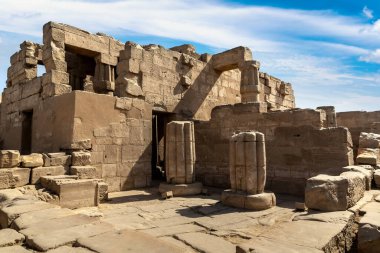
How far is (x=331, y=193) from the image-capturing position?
427cm

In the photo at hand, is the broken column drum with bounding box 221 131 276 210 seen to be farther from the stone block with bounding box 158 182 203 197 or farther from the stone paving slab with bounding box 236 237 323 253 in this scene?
the stone paving slab with bounding box 236 237 323 253

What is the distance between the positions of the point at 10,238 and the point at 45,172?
2.91 metres

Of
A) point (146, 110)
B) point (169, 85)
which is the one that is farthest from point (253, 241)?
point (169, 85)

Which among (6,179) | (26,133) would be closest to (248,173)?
(6,179)

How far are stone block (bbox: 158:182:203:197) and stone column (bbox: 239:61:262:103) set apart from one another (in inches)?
189

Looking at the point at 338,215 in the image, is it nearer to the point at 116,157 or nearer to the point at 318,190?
the point at 318,190

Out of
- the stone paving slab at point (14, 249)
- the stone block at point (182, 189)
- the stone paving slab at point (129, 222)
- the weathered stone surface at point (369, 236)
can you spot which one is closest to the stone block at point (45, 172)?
the stone paving slab at point (129, 222)

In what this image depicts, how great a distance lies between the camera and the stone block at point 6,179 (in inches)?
206

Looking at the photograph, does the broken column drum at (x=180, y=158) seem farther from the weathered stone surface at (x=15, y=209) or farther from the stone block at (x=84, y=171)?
the weathered stone surface at (x=15, y=209)

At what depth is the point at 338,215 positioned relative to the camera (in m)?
3.98

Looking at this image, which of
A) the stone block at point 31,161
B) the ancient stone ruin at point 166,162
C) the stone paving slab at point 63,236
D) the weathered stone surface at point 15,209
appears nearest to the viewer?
the stone paving slab at point 63,236

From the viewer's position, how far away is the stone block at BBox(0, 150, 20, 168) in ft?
17.5

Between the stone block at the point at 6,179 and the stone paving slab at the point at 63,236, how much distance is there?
2720 millimetres

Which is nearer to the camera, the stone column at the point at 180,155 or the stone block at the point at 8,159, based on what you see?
the stone block at the point at 8,159
